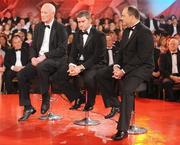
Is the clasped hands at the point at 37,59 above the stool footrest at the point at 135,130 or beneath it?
above

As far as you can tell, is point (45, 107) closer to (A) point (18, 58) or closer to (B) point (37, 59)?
(B) point (37, 59)

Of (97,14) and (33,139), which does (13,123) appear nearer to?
(33,139)

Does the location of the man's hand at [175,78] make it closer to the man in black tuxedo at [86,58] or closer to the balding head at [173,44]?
the balding head at [173,44]

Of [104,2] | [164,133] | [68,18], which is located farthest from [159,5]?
[164,133]

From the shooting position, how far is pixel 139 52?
514 centimetres

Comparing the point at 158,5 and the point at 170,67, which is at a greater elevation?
the point at 158,5

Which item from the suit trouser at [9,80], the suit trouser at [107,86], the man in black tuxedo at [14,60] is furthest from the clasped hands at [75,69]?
the suit trouser at [9,80]

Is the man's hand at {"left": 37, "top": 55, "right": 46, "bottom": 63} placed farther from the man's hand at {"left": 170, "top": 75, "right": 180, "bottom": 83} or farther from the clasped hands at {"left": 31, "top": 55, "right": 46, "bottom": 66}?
the man's hand at {"left": 170, "top": 75, "right": 180, "bottom": 83}

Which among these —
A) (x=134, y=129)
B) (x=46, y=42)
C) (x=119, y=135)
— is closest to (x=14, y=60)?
(x=46, y=42)

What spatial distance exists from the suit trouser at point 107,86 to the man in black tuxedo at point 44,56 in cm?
67

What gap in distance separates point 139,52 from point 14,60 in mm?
4164

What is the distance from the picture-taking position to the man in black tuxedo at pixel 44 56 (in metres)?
5.87

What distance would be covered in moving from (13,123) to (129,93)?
6.02 feet

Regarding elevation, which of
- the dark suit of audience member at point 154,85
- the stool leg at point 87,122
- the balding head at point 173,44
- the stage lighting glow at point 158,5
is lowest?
the stool leg at point 87,122
